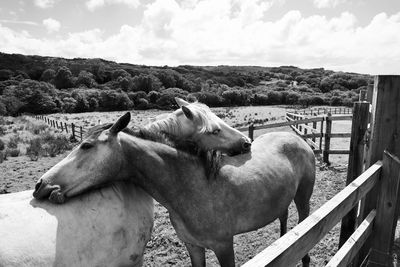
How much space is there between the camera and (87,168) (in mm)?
2342

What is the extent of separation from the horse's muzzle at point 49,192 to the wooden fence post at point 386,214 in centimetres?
294

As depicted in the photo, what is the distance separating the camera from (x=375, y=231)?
9.37 feet

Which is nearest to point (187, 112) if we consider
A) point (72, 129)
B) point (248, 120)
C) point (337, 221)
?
point (337, 221)

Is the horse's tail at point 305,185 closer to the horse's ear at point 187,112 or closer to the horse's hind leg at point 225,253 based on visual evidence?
the horse's hind leg at point 225,253

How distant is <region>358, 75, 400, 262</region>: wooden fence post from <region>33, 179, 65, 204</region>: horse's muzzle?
2981mm

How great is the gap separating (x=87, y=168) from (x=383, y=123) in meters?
2.86

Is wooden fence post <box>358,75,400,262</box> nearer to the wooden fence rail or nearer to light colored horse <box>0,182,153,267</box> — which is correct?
the wooden fence rail

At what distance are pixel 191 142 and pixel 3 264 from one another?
1.72 m

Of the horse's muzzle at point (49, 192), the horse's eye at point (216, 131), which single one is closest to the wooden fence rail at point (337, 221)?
the horse's eye at point (216, 131)

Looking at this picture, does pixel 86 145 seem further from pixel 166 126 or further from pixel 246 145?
pixel 246 145

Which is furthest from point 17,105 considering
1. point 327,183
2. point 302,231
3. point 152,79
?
point 302,231

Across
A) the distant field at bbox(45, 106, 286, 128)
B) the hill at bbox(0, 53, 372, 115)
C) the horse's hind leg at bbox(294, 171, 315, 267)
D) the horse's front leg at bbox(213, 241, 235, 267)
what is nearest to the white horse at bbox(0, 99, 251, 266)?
the horse's front leg at bbox(213, 241, 235, 267)

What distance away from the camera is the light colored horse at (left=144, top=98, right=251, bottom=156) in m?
3.10

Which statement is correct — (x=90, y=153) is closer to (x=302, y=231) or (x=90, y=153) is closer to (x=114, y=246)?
(x=114, y=246)
